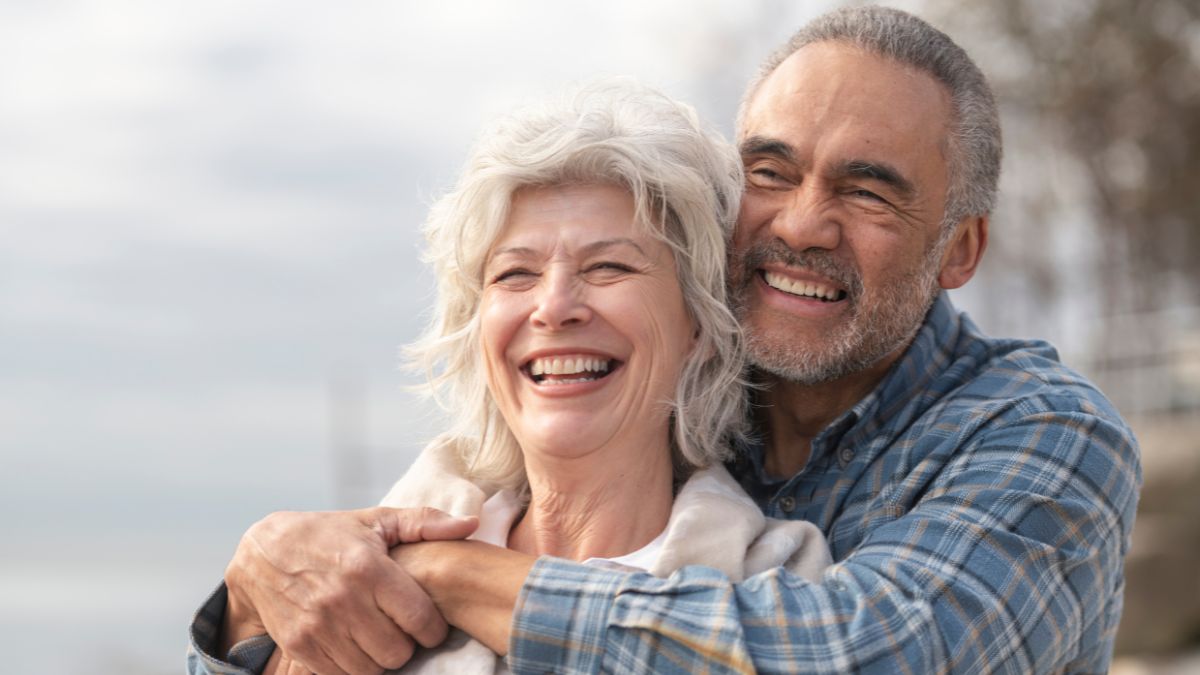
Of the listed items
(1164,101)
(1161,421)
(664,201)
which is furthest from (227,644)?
(1164,101)

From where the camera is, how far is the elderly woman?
241cm

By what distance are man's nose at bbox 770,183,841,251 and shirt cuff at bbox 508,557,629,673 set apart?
93cm

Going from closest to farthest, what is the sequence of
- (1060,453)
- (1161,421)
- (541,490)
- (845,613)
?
1. (845,613)
2. (1060,453)
3. (541,490)
4. (1161,421)

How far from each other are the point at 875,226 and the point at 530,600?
3.84ft

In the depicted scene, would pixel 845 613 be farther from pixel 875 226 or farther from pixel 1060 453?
pixel 875 226

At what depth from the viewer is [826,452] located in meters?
2.74

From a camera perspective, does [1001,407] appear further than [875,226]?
No

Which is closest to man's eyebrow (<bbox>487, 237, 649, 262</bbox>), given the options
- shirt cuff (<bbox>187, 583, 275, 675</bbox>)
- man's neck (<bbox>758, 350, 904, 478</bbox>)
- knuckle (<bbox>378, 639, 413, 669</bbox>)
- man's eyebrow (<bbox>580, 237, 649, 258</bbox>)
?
man's eyebrow (<bbox>580, 237, 649, 258</bbox>)

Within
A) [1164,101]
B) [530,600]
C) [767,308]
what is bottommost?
[530,600]

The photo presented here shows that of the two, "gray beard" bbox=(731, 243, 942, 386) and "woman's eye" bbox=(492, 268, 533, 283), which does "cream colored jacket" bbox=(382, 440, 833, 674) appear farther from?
"woman's eye" bbox=(492, 268, 533, 283)

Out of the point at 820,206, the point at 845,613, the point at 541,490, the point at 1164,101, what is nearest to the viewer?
the point at 845,613

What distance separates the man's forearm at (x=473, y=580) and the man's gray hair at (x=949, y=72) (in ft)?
3.95

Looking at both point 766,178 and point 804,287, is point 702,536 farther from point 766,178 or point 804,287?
point 766,178

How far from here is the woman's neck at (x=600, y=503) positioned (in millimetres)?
2521
